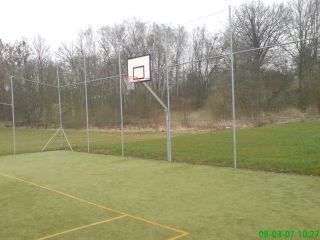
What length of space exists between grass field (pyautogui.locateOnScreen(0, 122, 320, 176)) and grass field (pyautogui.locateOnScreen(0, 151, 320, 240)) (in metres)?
0.78

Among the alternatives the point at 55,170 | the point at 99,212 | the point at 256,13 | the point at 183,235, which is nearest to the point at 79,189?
the point at 99,212

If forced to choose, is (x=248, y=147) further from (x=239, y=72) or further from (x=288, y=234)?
(x=288, y=234)

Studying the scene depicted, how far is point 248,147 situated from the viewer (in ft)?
30.4

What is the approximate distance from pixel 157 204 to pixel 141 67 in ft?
18.9

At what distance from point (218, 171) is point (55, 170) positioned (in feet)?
14.0

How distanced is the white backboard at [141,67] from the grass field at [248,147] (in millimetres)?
2474

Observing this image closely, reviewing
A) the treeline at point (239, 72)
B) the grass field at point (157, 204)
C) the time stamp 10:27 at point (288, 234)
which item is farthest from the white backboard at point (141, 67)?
the time stamp 10:27 at point (288, 234)

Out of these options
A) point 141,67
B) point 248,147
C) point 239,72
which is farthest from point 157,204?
point 248,147

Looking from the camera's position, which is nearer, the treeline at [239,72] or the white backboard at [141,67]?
the treeline at [239,72]

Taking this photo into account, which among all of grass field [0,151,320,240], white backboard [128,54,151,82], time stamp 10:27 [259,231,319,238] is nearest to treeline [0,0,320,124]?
white backboard [128,54,151,82]

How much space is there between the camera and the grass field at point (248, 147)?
661 cm

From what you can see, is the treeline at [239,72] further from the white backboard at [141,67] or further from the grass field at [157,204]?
the grass field at [157,204]

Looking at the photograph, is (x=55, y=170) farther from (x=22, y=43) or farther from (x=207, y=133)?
(x=22, y=43)

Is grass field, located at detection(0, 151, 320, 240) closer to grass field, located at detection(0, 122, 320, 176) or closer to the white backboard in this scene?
grass field, located at detection(0, 122, 320, 176)
